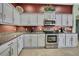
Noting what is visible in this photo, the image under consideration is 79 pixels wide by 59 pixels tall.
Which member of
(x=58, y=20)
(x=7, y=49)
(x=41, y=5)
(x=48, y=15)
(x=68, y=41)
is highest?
(x=41, y=5)

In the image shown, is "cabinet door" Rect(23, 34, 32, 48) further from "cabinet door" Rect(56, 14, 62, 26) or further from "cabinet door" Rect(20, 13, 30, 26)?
"cabinet door" Rect(56, 14, 62, 26)

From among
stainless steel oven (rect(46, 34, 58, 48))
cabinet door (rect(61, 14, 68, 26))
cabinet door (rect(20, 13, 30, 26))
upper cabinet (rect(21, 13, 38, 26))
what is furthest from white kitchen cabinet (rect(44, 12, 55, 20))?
stainless steel oven (rect(46, 34, 58, 48))

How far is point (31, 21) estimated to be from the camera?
25.3ft

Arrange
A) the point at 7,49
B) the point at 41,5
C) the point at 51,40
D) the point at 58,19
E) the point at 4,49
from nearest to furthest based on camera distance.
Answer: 1. the point at 4,49
2. the point at 7,49
3. the point at 51,40
4. the point at 58,19
5. the point at 41,5

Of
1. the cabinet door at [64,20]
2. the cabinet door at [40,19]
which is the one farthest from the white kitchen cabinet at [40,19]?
the cabinet door at [64,20]

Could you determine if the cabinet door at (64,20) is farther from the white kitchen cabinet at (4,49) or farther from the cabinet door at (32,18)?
the white kitchen cabinet at (4,49)

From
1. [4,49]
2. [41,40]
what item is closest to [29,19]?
[41,40]

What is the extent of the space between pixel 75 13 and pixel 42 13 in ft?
6.23

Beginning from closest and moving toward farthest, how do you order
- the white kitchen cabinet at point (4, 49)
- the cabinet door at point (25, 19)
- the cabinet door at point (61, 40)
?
the white kitchen cabinet at point (4, 49) < the cabinet door at point (61, 40) < the cabinet door at point (25, 19)

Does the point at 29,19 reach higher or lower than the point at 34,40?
higher

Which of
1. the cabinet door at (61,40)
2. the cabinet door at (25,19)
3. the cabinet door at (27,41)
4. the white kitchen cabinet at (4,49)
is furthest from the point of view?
the cabinet door at (25,19)

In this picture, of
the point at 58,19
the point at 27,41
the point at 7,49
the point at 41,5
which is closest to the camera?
the point at 7,49

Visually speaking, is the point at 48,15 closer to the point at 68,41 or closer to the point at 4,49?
the point at 68,41

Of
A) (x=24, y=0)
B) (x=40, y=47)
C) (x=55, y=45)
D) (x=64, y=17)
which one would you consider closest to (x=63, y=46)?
(x=55, y=45)
